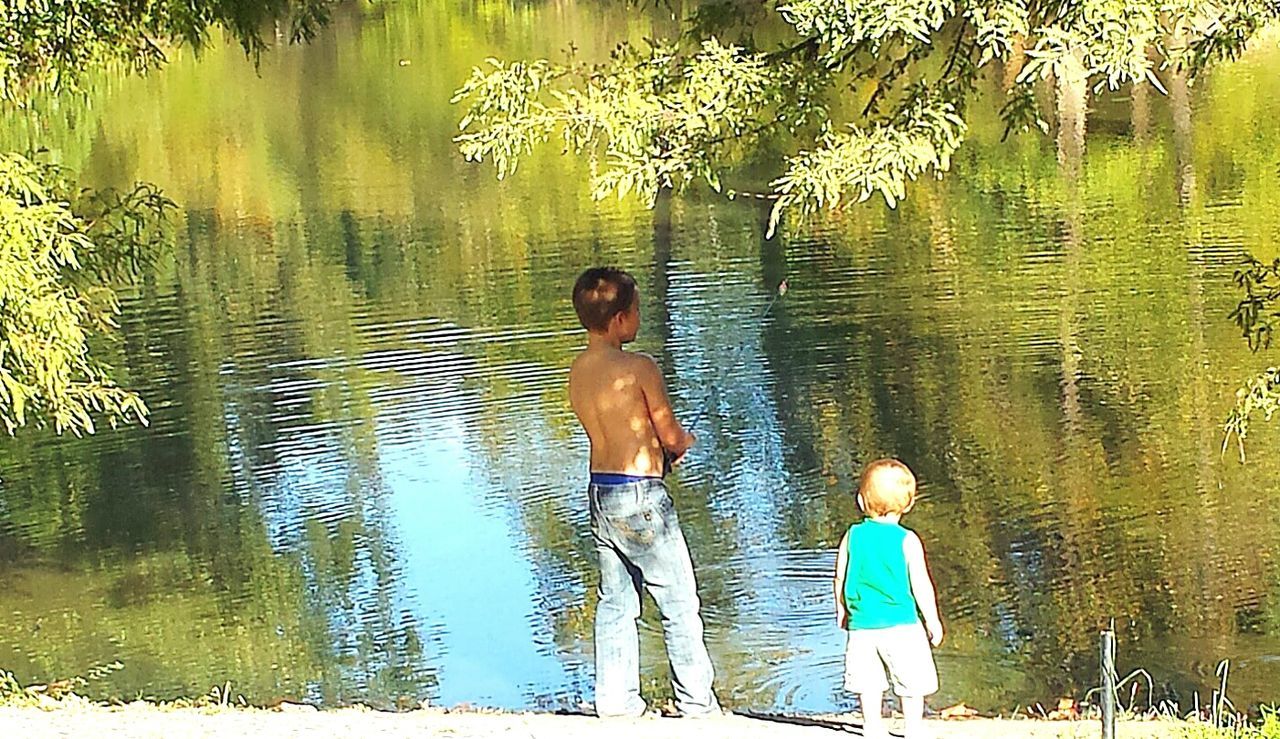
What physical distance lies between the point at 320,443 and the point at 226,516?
5.19ft

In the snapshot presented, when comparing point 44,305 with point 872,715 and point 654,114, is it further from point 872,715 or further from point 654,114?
point 872,715

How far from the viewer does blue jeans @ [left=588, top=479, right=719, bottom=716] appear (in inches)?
182

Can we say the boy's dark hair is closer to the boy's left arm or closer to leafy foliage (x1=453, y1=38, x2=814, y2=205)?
the boy's left arm

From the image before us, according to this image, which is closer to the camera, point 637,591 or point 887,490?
point 887,490

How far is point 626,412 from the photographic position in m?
4.54

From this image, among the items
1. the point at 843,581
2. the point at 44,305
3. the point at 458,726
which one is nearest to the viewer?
the point at 843,581

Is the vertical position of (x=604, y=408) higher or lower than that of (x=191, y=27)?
lower

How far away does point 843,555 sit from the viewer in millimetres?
4203

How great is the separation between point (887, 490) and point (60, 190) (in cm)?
520

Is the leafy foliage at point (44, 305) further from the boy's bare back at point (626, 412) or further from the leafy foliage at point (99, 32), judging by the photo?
the boy's bare back at point (626, 412)

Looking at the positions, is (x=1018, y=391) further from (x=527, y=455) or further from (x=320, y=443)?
(x=320, y=443)

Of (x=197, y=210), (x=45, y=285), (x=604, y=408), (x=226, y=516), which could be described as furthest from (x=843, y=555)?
(x=197, y=210)

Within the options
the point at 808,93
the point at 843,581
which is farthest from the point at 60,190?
the point at 843,581

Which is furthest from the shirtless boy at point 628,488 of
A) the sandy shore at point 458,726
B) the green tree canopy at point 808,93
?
the green tree canopy at point 808,93
